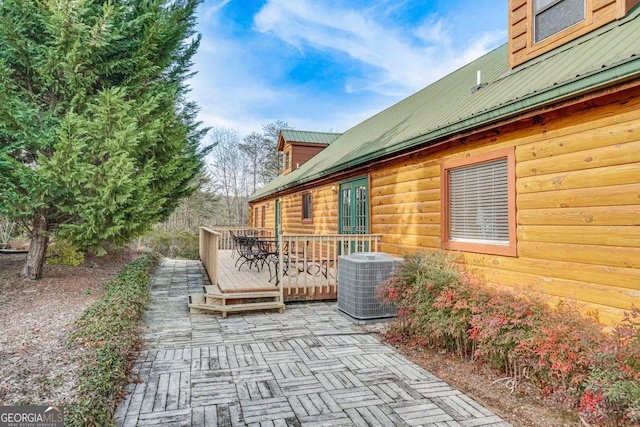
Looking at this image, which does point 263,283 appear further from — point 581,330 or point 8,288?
point 581,330

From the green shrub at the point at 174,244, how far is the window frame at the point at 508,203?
14.7 m

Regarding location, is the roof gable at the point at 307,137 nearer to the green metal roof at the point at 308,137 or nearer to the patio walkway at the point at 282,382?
the green metal roof at the point at 308,137

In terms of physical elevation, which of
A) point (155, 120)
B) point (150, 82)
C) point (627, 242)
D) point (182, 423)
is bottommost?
point (182, 423)

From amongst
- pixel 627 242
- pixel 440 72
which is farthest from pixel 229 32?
pixel 627 242

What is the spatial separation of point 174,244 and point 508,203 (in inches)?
672

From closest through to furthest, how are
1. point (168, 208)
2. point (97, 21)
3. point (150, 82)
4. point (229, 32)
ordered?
point (97, 21) < point (150, 82) < point (168, 208) < point (229, 32)

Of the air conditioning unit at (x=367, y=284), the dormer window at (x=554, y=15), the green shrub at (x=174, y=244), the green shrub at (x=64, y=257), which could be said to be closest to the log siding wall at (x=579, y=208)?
the air conditioning unit at (x=367, y=284)

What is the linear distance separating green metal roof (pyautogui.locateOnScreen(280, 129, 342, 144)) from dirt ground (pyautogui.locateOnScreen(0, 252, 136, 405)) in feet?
30.0

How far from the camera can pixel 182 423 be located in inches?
103

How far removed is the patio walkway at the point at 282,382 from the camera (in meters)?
2.70

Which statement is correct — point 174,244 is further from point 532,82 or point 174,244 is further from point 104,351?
point 532,82

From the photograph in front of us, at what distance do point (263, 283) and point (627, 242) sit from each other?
5091 mm

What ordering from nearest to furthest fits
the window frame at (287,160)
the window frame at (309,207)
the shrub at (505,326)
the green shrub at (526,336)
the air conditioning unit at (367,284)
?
the green shrub at (526,336) < the shrub at (505,326) < the air conditioning unit at (367,284) < the window frame at (309,207) < the window frame at (287,160)

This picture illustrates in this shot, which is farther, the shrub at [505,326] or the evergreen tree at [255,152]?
the evergreen tree at [255,152]
